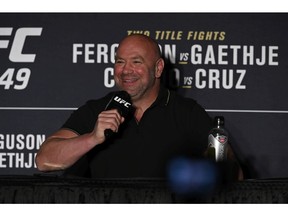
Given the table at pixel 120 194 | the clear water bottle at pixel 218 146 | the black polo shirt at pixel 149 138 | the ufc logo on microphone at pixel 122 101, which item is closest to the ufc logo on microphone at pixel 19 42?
the black polo shirt at pixel 149 138

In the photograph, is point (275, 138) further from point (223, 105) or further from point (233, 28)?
point (233, 28)

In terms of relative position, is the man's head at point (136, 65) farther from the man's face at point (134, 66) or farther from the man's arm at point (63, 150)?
the man's arm at point (63, 150)

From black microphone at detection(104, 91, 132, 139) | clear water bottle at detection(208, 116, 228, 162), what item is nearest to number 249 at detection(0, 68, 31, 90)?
black microphone at detection(104, 91, 132, 139)

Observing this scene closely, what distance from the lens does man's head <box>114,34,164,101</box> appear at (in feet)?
7.47

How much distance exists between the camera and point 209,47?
2816 millimetres

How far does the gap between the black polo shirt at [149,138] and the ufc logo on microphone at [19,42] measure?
691mm

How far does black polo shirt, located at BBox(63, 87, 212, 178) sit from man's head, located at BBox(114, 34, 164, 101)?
9cm

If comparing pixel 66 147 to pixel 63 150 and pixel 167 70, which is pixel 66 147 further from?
pixel 167 70

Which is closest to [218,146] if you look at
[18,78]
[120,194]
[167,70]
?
[120,194]

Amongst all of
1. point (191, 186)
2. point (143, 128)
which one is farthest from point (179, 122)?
point (191, 186)

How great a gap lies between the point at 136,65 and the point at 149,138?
0.29m

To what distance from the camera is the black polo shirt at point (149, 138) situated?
2234 millimetres

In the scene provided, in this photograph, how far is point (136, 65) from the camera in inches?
90.8

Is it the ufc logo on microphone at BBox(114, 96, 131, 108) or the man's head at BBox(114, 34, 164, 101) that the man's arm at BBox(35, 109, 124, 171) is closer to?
the ufc logo on microphone at BBox(114, 96, 131, 108)
